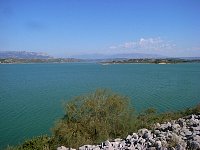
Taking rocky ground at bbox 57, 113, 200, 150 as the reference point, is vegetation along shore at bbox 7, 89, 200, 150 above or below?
below

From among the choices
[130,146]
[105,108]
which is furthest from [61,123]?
[130,146]

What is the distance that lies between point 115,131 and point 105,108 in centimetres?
282

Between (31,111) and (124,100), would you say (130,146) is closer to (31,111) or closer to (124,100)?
(124,100)

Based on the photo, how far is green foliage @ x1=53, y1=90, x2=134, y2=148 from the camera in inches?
1000

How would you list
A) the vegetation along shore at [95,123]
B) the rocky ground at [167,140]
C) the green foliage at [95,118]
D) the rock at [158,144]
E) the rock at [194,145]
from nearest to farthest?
the rock at [194,145] < the rocky ground at [167,140] < the rock at [158,144] < the vegetation along shore at [95,123] < the green foliage at [95,118]

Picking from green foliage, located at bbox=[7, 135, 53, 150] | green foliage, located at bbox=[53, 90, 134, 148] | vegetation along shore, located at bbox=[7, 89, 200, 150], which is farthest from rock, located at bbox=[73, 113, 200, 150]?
green foliage, located at bbox=[53, 90, 134, 148]

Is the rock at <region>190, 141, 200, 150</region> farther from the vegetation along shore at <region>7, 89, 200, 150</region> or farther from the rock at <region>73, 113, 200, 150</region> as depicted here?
the vegetation along shore at <region>7, 89, 200, 150</region>

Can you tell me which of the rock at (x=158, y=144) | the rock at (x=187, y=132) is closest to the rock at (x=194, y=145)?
the rock at (x=158, y=144)

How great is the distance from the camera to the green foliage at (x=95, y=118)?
83.3 feet

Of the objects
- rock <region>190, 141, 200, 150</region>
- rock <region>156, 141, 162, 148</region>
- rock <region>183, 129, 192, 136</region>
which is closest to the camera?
rock <region>190, 141, 200, 150</region>

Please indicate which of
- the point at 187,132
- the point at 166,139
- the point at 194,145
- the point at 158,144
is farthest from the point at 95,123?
the point at 194,145

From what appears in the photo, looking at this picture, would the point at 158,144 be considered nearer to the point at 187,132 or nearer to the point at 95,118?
the point at 187,132

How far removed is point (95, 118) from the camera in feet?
89.8

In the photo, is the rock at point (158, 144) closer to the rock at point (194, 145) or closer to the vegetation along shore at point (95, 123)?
the rock at point (194, 145)
